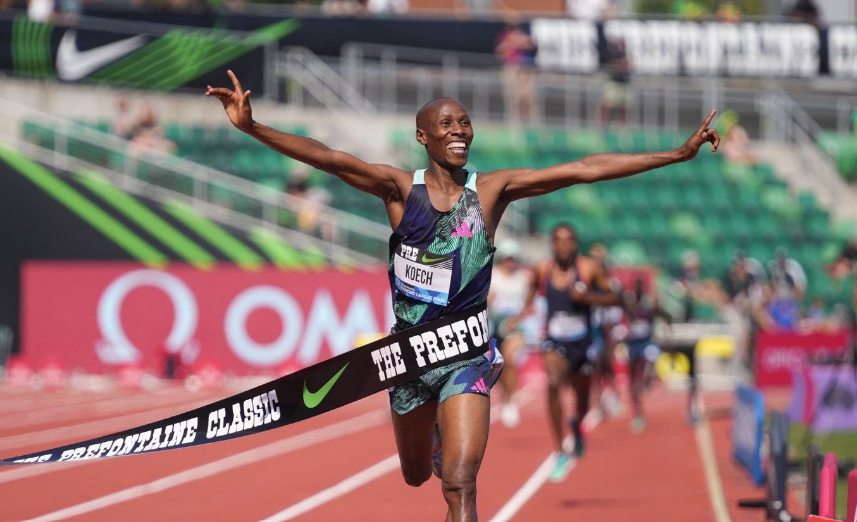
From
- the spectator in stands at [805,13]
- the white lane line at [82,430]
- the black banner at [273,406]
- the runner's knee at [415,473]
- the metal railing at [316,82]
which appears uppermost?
the spectator in stands at [805,13]

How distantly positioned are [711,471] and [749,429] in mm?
641

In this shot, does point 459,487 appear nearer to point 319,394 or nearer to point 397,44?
point 319,394

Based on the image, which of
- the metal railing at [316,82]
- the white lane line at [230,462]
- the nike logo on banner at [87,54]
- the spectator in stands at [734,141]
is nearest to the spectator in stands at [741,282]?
the spectator in stands at [734,141]

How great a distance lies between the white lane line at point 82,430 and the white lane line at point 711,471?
6043mm

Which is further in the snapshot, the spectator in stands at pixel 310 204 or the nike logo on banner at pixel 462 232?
the spectator in stands at pixel 310 204

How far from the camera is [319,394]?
273 inches

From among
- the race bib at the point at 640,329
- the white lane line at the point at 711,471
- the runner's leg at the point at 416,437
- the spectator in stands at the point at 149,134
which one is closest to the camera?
Answer: the runner's leg at the point at 416,437

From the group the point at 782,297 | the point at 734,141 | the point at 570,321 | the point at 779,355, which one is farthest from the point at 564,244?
the point at 734,141

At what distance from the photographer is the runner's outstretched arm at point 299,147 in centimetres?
629

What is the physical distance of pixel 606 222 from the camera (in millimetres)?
27062

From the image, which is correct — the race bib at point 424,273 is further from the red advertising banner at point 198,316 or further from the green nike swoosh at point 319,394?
the red advertising banner at point 198,316

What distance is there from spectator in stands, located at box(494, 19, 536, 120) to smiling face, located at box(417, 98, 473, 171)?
22.1 meters

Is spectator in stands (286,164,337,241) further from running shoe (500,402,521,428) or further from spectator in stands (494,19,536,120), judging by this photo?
running shoe (500,402,521,428)

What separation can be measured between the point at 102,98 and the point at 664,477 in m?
18.1
